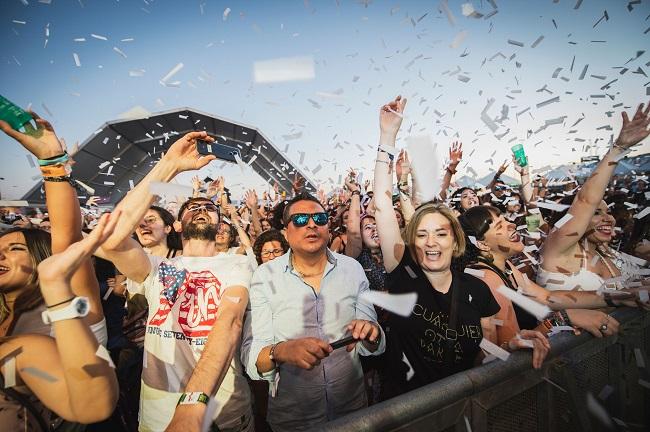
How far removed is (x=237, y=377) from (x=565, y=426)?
2.29 meters

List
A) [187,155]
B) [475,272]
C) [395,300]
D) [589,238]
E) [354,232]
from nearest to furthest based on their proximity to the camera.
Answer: [187,155], [395,300], [475,272], [589,238], [354,232]

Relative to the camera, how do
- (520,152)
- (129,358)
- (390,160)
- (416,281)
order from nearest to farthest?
(416,281) < (390,160) < (129,358) < (520,152)

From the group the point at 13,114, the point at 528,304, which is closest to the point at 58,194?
the point at 13,114

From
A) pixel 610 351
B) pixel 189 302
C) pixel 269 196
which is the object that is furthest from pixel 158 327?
pixel 269 196

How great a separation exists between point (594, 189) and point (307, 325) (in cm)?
271

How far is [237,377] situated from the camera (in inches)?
92.8

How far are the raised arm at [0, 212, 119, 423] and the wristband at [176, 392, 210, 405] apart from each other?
0.29 meters

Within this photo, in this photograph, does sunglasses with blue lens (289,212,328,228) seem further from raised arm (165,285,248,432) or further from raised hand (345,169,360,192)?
raised hand (345,169,360,192)

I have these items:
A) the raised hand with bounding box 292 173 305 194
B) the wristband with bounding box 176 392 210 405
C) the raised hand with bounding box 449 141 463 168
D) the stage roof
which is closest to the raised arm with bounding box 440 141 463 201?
the raised hand with bounding box 449 141 463 168

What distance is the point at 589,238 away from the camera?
11.0ft

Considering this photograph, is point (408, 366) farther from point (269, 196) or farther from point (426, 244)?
point (269, 196)

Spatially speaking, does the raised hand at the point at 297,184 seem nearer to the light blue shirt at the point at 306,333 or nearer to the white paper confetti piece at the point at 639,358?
the light blue shirt at the point at 306,333

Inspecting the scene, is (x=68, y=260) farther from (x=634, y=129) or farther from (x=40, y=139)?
(x=634, y=129)

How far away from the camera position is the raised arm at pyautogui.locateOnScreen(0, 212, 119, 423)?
117 centimetres
